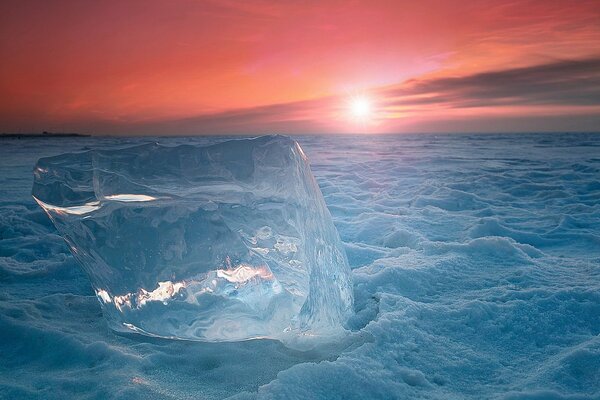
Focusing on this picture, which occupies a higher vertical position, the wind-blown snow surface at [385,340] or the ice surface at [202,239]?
the ice surface at [202,239]

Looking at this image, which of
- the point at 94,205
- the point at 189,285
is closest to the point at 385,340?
the point at 189,285

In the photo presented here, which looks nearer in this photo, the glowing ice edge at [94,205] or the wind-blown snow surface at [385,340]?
the wind-blown snow surface at [385,340]

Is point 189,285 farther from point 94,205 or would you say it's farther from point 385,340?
point 385,340

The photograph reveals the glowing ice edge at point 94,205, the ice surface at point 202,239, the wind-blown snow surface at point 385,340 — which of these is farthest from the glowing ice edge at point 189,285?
the glowing ice edge at point 94,205

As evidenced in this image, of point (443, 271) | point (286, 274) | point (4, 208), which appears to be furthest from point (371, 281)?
point (4, 208)

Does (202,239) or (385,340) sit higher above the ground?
(202,239)

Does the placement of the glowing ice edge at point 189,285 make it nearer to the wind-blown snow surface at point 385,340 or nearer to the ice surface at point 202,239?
the ice surface at point 202,239

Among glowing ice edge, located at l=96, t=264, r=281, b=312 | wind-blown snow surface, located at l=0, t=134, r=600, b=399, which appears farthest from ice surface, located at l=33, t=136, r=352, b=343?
wind-blown snow surface, located at l=0, t=134, r=600, b=399

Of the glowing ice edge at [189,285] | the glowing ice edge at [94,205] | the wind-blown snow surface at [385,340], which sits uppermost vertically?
the glowing ice edge at [94,205]
